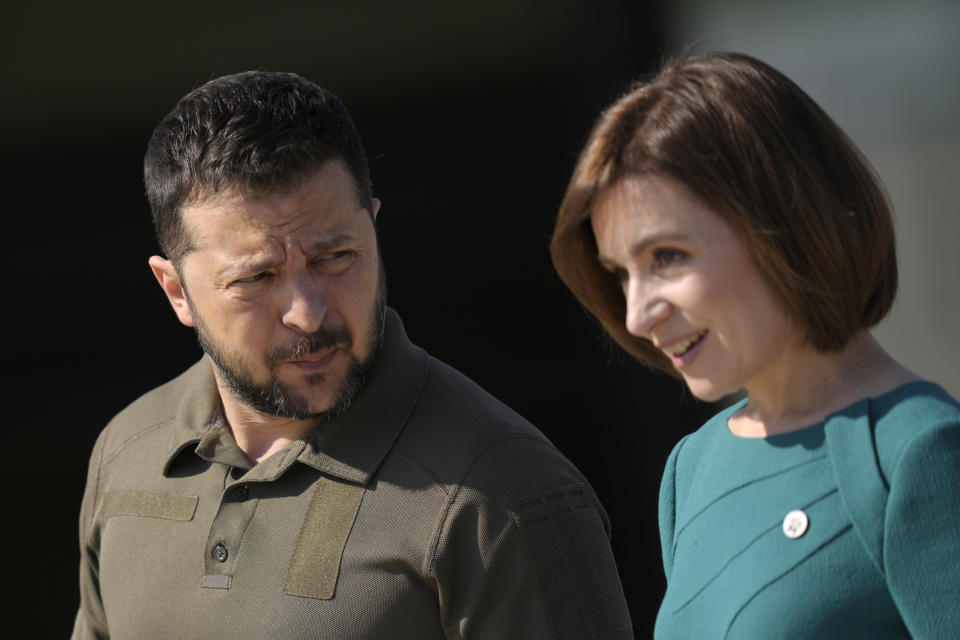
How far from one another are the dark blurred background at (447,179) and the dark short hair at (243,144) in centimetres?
187

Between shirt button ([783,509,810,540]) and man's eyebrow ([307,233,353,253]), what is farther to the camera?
man's eyebrow ([307,233,353,253])

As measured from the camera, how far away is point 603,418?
413 cm

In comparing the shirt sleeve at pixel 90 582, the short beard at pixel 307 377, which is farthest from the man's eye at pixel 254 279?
the shirt sleeve at pixel 90 582

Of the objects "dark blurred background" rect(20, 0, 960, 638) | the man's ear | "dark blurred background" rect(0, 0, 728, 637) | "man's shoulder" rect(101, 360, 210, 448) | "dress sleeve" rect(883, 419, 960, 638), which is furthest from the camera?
"dark blurred background" rect(0, 0, 728, 637)

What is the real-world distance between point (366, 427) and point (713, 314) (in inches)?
31.7

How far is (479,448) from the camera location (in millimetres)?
2021

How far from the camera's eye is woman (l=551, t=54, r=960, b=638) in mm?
1354

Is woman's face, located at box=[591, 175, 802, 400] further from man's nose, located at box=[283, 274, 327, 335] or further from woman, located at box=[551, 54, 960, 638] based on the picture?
man's nose, located at box=[283, 274, 327, 335]

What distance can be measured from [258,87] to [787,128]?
1.06m

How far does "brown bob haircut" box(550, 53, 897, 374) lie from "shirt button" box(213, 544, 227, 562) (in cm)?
95

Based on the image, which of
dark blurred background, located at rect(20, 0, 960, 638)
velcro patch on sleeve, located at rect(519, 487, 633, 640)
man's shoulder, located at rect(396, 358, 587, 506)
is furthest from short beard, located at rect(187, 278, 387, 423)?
dark blurred background, located at rect(20, 0, 960, 638)

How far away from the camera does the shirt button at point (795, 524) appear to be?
1.41 m

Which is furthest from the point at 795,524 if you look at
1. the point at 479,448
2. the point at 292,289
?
the point at 292,289

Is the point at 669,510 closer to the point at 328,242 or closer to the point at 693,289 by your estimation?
the point at 693,289
